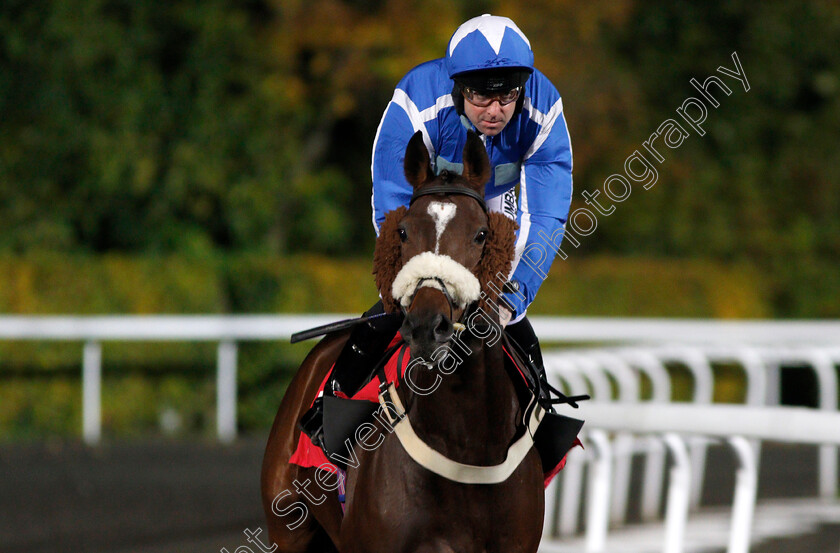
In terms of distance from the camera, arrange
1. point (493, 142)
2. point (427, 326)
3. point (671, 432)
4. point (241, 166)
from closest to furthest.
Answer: point (427, 326) < point (493, 142) < point (671, 432) < point (241, 166)

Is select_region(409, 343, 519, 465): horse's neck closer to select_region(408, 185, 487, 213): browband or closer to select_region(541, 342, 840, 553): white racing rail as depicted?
select_region(408, 185, 487, 213): browband

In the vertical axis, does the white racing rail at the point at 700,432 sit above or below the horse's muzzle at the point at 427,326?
above

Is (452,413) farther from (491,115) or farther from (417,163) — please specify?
(491,115)

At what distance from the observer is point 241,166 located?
57.4ft

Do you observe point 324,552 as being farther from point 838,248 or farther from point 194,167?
point 838,248

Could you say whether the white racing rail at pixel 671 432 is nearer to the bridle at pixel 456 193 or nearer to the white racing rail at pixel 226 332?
the white racing rail at pixel 226 332

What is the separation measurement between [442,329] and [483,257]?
372 mm

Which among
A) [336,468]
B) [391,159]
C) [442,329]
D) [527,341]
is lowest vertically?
[336,468]

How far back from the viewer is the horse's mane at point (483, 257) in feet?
11.9

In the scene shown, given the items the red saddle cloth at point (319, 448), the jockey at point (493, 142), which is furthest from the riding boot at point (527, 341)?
the red saddle cloth at point (319, 448)

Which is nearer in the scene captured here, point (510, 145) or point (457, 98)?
point (457, 98)

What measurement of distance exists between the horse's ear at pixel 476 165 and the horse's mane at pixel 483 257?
0.14 metres

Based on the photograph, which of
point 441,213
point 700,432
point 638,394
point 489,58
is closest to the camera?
point 441,213

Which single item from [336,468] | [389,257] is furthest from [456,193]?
[336,468]
